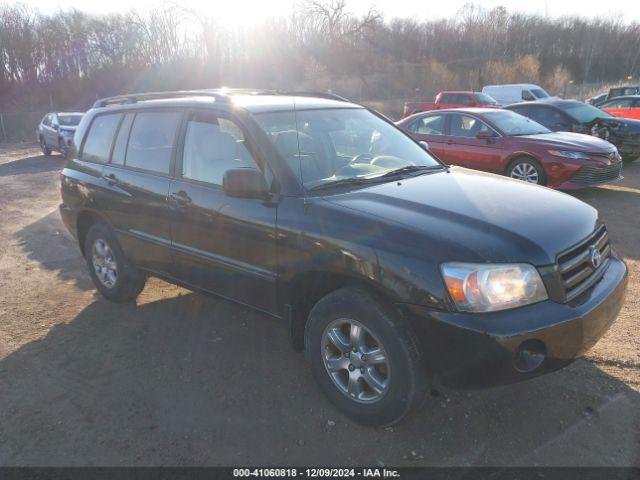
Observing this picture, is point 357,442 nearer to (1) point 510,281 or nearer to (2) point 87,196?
(1) point 510,281

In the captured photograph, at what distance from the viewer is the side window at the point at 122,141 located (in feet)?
14.4

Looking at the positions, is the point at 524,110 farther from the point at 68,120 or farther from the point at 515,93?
the point at 68,120

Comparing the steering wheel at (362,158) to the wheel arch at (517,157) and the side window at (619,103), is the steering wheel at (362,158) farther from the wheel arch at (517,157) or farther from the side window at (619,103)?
the side window at (619,103)

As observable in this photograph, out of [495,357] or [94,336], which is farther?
[94,336]

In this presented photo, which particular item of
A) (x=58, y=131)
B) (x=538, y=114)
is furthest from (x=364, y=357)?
(x=58, y=131)

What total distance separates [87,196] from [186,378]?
219 centimetres

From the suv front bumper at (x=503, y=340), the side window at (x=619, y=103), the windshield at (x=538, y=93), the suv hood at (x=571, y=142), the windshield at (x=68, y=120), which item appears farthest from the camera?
the windshield at (x=538, y=93)

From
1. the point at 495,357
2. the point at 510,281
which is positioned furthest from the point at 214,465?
the point at 510,281

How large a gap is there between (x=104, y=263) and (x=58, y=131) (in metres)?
14.6

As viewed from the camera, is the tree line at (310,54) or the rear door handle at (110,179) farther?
the tree line at (310,54)

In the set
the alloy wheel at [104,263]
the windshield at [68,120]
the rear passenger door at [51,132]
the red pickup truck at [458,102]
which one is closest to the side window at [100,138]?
the alloy wheel at [104,263]

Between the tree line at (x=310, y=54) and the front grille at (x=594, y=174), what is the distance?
110 ft

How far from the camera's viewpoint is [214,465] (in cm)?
271

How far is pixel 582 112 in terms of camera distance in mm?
11570
